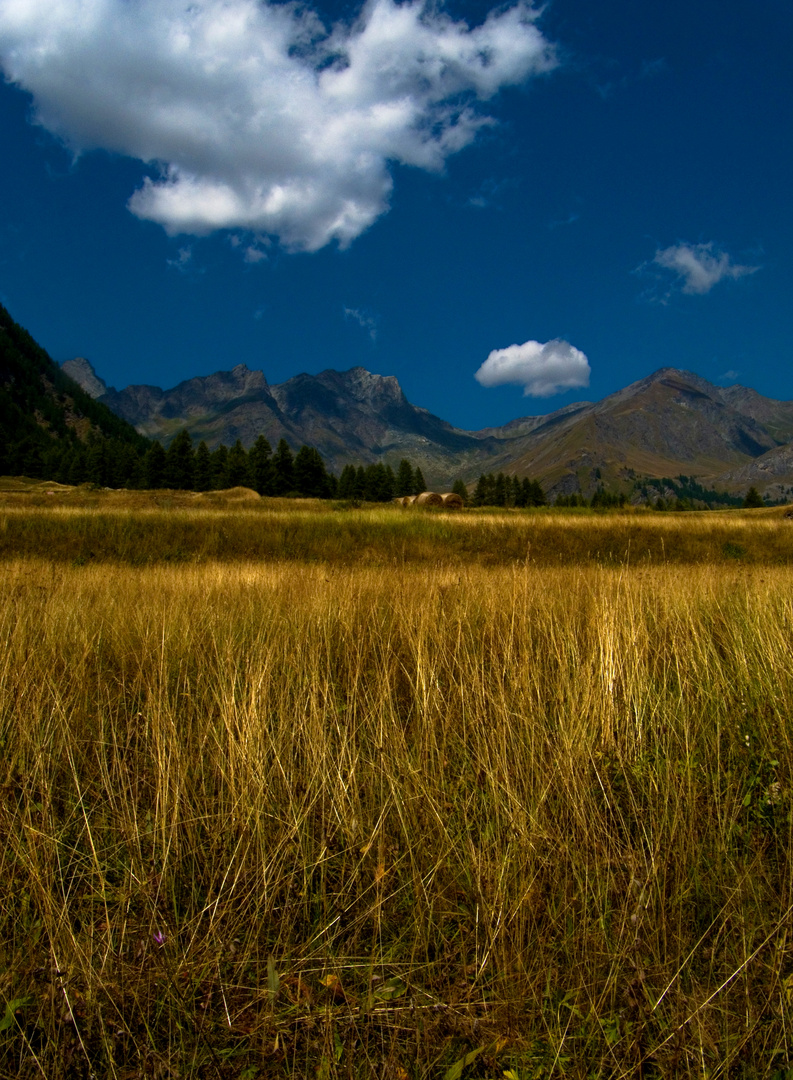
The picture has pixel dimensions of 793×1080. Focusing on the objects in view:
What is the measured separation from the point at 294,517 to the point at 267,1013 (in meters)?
15.4

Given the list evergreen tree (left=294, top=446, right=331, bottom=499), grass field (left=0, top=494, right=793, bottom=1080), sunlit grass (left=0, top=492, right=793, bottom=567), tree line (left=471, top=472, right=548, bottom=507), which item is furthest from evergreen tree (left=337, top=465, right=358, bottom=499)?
grass field (left=0, top=494, right=793, bottom=1080)

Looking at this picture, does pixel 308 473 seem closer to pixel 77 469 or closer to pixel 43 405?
pixel 77 469

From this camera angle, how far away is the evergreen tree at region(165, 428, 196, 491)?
63.2 m

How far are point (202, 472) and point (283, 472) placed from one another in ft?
38.6

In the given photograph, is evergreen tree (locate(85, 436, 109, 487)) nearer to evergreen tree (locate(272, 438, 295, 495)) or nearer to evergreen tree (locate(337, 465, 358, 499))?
evergreen tree (locate(272, 438, 295, 495))

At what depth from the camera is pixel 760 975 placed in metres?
1.46

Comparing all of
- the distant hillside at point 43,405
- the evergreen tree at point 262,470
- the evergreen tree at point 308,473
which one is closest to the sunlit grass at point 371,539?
the evergreen tree at point 308,473

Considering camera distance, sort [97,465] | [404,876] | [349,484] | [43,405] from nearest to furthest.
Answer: [404,876] → [97,465] → [349,484] → [43,405]

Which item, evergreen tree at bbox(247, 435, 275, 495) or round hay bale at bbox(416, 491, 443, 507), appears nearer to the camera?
round hay bale at bbox(416, 491, 443, 507)

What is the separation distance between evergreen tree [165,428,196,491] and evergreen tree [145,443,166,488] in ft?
A: 1.86

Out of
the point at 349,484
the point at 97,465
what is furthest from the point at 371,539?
the point at 97,465

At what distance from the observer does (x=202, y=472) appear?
64.5 m

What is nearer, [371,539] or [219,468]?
[371,539]

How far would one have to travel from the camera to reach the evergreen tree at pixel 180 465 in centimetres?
6325
